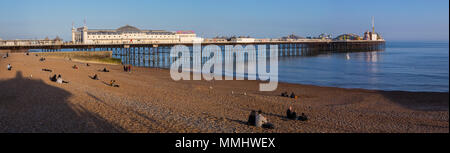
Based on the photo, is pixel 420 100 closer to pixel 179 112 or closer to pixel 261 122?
pixel 261 122

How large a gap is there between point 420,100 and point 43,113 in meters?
13.5

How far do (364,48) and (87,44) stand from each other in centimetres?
6313

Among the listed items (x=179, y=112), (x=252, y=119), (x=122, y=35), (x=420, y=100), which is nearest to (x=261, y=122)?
(x=252, y=119)

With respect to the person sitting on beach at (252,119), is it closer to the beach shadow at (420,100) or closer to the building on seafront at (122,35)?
the beach shadow at (420,100)

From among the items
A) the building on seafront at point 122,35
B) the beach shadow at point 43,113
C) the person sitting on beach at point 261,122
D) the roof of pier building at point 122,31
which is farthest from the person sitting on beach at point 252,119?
the roof of pier building at point 122,31

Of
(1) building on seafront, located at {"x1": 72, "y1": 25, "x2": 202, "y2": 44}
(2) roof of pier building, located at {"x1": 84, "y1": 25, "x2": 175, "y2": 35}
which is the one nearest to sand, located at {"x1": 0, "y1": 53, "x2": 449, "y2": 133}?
(1) building on seafront, located at {"x1": 72, "y1": 25, "x2": 202, "y2": 44}

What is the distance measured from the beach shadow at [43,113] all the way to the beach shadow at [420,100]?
34.9 ft

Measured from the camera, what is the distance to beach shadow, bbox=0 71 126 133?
25.4ft

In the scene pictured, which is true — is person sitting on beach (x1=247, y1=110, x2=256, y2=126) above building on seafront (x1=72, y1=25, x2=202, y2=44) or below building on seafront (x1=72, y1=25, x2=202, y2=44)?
below

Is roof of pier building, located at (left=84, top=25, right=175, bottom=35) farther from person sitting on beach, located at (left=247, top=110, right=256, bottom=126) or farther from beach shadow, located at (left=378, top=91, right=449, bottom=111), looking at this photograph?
person sitting on beach, located at (left=247, top=110, right=256, bottom=126)

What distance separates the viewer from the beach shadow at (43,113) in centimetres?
773

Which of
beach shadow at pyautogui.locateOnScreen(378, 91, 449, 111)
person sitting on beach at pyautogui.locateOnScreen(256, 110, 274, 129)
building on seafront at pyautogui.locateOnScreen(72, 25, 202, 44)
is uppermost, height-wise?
building on seafront at pyautogui.locateOnScreen(72, 25, 202, 44)

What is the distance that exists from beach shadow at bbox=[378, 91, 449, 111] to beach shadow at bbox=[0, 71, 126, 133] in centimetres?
1062
